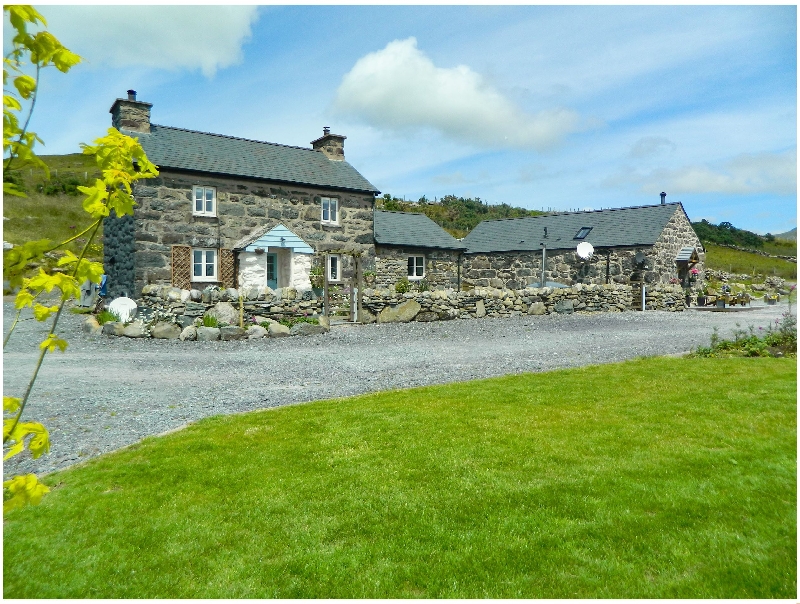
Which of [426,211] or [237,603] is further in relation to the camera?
[426,211]

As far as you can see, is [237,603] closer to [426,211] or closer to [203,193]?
[203,193]

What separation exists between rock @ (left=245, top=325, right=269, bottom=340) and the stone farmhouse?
9.05 ft

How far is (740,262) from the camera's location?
43.8 metres

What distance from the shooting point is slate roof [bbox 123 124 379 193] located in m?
22.4

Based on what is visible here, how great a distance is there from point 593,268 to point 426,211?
36.1 metres

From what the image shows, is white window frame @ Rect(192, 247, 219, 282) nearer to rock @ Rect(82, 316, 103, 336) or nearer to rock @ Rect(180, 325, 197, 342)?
rock @ Rect(82, 316, 103, 336)

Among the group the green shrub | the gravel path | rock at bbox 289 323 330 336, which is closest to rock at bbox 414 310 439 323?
the gravel path

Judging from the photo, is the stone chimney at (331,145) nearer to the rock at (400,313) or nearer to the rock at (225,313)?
the rock at (400,313)

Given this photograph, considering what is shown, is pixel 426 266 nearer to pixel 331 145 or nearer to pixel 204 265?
pixel 331 145

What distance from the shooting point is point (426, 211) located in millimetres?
64812

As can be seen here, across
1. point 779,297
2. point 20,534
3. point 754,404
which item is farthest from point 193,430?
point 779,297

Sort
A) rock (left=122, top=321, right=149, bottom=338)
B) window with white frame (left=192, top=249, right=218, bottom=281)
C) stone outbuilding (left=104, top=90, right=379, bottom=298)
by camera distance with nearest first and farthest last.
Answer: rock (left=122, top=321, right=149, bottom=338)
stone outbuilding (left=104, top=90, right=379, bottom=298)
window with white frame (left=192, top=249, right=218, bottom=281)

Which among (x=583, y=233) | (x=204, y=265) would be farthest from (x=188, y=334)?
(x=583, y=233)

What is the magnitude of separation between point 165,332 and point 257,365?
18.0 ft
